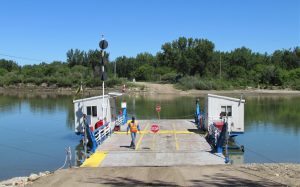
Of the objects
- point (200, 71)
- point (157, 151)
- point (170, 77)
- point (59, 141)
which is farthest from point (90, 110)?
point (170, 77)

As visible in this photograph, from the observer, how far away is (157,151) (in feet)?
69.5

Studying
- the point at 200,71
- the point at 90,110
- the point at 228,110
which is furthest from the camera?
the point at 200,71

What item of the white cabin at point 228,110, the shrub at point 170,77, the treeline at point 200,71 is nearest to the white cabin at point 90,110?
the white cabin at point 228,110

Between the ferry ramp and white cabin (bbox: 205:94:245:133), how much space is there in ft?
5.05

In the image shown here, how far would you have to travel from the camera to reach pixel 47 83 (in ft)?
391

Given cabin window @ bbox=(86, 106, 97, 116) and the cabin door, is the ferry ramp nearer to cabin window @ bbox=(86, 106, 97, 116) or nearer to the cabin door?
the cabin door

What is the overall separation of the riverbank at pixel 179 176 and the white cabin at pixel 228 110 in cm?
1064

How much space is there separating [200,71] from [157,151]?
90.1 metres

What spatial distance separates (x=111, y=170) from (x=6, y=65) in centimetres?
15208

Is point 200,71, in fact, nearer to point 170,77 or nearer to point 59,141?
point 170,77

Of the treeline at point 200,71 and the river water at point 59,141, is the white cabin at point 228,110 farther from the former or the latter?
the treeline at point 200,71

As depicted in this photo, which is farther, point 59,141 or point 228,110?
point 59,141

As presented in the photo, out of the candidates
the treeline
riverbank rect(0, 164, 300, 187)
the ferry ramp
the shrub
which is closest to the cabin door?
the ferry ramp

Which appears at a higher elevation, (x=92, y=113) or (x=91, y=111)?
(x=91, y=111)
